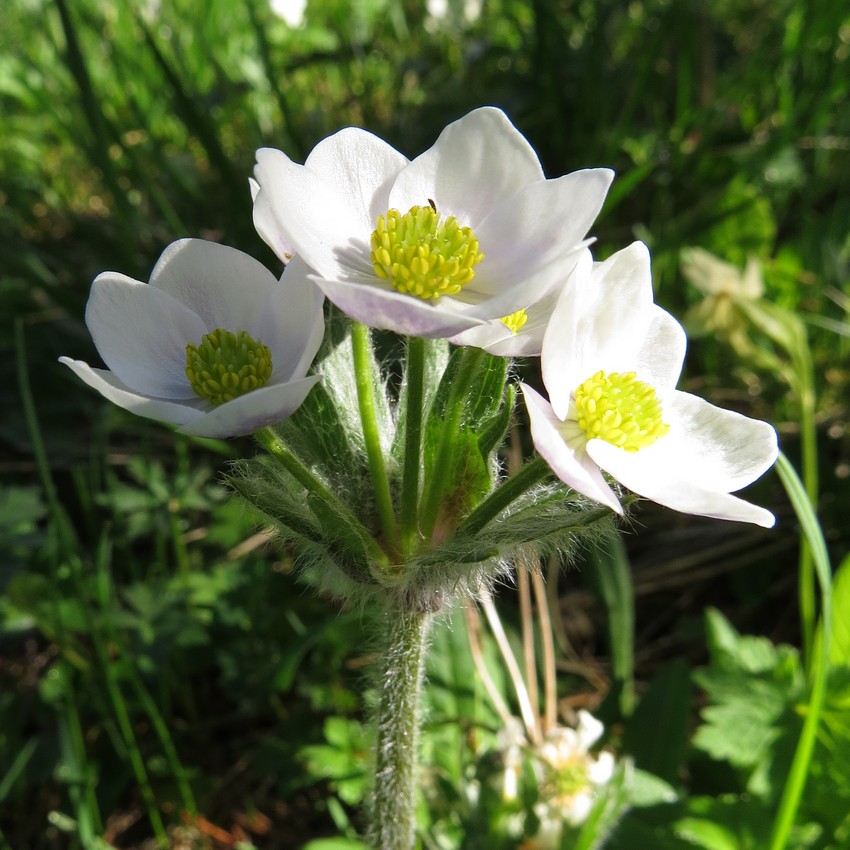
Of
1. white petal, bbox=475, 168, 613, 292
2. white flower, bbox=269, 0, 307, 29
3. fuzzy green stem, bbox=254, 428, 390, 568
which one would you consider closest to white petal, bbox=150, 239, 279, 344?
fuzzy green stem, bbox=254, 428, 390, 568

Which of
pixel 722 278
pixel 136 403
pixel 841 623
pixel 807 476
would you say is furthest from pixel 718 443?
pixel 722 278

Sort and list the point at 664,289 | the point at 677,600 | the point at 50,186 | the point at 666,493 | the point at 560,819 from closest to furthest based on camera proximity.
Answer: the point at 666,493 < the point at 560,819 < the point at 677,600 < the point at 664,289 < the point at 50,186

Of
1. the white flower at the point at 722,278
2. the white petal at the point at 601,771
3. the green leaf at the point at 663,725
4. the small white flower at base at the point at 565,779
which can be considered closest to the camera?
the small white flower at base at the point at 565,779

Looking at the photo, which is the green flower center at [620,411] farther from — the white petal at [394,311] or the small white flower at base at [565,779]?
the small white flower at base at [565,779]

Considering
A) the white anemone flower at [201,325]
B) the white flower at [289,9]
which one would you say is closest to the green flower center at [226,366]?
the white anemone flower at [201,325]

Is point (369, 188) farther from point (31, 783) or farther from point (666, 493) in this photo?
point (31, 783)

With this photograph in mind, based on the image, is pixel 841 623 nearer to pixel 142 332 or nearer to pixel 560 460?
pixel 560 460

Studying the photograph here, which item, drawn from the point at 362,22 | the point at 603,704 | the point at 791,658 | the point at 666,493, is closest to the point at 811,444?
the point at 791,658
